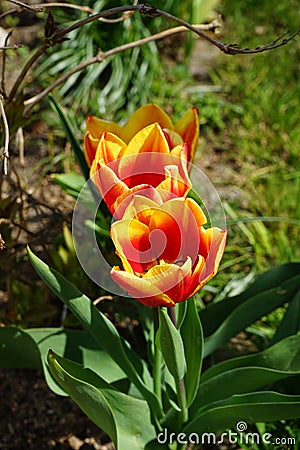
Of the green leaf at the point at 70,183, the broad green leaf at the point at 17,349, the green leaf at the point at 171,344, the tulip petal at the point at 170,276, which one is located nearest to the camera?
the tulip petal at the point at 170,276

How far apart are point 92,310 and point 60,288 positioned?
83mm

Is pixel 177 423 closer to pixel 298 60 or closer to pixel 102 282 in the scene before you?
pixel 102 282

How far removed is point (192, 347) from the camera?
1414mm

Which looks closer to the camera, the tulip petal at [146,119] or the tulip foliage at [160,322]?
the tulip foliage at [160,322]

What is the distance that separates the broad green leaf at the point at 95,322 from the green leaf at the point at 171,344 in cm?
14

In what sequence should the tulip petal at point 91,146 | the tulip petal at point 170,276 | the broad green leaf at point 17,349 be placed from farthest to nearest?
the broad green leaf at point 17,349
the tulip petal at point 91,146
the tulip petal at point 170,276

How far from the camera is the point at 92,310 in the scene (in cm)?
136

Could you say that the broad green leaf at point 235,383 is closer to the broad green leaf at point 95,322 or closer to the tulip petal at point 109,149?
the broad green leaf at point 95,322

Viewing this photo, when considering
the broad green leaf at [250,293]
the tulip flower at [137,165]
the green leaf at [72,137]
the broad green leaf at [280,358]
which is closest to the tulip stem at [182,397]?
the broad green leaf at [280,358]

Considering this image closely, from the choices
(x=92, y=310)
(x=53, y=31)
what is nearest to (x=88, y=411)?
(x=92, y=310)

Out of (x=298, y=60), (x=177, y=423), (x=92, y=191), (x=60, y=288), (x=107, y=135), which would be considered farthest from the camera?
(x=298, y=60)

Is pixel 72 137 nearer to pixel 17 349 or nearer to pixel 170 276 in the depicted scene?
pixel 17 349

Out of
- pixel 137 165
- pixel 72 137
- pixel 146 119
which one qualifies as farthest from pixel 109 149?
pixel 72 137

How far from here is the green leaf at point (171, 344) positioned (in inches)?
45.7
